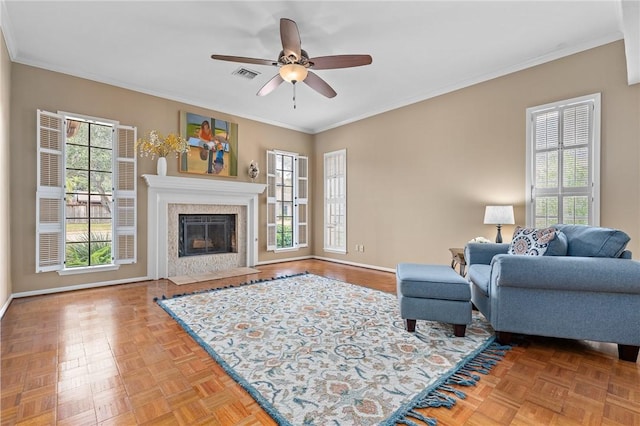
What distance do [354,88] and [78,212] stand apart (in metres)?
4.24

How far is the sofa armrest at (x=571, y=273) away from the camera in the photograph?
6.40 feet

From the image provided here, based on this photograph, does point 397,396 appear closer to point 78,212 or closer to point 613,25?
point 613,25

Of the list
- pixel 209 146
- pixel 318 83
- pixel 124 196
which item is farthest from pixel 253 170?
pixel 318 83

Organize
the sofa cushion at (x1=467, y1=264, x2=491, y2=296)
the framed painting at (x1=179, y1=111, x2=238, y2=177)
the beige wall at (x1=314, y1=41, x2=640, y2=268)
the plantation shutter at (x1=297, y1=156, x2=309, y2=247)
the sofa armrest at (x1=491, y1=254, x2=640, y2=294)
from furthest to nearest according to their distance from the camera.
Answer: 1. the plantation shutter at (x1=297, y1=156, x2=309, y2=247)
2. the framed painting at (x1=179, y1=111, x2=238, y2=177)
3. the beige wall at (x1=314, y1=41, x2=640, y2=268)
4. the sofa cushion at (x1=467, y1=264, x2=491, y2=296)
5. the sofa armrest at (x1=491, y1=254, x2=640, y2=294)

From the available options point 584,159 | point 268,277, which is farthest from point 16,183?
point 584,159

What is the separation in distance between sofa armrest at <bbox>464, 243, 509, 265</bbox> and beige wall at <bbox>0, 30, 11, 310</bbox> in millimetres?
4797

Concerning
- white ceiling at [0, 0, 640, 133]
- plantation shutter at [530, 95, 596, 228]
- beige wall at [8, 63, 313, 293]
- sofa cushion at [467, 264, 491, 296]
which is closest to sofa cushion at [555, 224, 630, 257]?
sofa cushion at [467, 264, 491, 296]

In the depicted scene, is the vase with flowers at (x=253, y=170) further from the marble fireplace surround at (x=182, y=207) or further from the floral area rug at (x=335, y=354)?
the floral area rug at (x=335, y=354)

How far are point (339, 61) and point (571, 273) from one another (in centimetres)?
256

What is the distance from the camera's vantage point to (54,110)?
12.4 feet

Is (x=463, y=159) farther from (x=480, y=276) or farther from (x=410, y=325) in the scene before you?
(x=410, y=325)

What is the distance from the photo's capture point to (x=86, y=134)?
4039 millimetres

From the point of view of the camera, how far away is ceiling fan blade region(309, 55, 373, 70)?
276 centimetres

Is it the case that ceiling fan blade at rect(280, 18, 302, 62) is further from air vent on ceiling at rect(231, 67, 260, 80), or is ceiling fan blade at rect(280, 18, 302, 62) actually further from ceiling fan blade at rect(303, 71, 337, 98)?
Result: air vent on ceiling at rect(231, 67, 260, 80)
